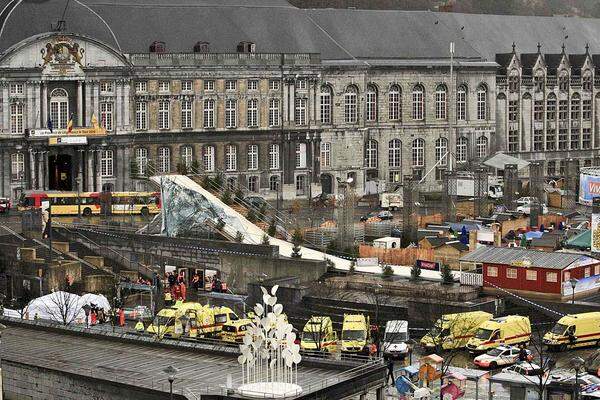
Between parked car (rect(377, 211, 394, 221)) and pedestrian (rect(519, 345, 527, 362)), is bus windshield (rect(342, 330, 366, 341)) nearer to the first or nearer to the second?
pedestrian (rect(519, 345, 527, 362))

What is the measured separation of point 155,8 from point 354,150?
14362 mm

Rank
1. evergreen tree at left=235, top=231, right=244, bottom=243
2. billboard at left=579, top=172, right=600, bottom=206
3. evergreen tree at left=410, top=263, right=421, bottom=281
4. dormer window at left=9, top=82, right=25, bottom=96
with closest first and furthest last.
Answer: evergreen tree at left=410, top=263, right=421, bottom=281 < evergreen tree at left=235, top=231, right=244, bottom=243 < dormer window at left=9, top=82, right=25, bottom=96 < billboard at left=579, top=172, right=600, bottom=206

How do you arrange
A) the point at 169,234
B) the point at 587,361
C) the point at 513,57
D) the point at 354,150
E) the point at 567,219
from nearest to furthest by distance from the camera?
the point at 587,361, the point at 169,234, the point at 567,219, the point at 354,150, the point at 513,57

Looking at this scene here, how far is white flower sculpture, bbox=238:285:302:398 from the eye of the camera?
4028 cm

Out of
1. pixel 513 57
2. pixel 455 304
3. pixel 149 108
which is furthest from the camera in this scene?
pixel 513 57

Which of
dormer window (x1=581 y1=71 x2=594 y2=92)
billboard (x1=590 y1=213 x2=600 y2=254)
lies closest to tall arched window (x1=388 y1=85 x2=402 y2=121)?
dormer window (x1=581 y1=71 x2=594 y2=92)

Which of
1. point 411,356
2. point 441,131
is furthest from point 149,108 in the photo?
point 411,356

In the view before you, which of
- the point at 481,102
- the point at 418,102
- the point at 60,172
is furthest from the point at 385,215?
the point at 481,102

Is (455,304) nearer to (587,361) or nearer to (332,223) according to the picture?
(587,361)

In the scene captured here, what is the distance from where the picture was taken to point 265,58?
313 feet

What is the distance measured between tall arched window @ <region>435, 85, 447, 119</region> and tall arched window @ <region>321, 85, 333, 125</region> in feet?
26.7

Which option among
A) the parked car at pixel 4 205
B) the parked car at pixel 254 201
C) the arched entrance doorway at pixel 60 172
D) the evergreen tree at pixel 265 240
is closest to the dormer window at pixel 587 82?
the parked car at pixel 254 201

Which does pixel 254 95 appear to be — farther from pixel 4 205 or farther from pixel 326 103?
pixel 4 205

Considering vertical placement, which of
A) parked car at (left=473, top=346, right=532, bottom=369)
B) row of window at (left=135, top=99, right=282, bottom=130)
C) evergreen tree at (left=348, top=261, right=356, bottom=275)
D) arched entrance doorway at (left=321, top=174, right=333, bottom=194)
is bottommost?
parked car at (left=473, top=346, right=532, bottom=369)
